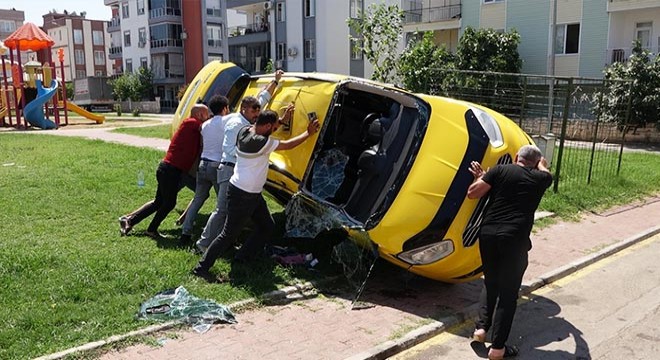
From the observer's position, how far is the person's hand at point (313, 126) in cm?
621

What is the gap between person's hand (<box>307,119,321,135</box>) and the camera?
20.4ft

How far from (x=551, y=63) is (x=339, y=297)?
26.3m

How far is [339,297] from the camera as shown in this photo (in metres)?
5.79

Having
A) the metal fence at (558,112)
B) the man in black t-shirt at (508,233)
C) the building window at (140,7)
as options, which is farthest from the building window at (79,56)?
the man in black t-shirt at (508,233)

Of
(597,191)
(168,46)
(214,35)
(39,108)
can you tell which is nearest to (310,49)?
(214,35)

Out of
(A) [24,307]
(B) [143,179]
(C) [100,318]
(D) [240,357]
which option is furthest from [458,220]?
(B) [143,179]

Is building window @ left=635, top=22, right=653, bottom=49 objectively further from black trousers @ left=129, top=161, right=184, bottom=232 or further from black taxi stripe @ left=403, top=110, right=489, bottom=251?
black trousers @ left=129, top=161, right=184, bottom=232

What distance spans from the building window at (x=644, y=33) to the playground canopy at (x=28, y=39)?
2737cm

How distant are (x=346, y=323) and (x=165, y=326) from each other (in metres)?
1.59

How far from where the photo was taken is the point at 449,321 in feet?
17.5

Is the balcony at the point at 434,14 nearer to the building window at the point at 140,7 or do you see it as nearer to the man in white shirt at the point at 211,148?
the man in white shirt at the point at 211,148

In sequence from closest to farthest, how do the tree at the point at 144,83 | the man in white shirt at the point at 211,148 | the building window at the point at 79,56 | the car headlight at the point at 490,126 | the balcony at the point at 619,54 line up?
1. the car headlight at the point at 490,126
2. the man in white shirt at the point at 211,148
3. the balcony at the point at 619,54
4. the tree at the point at 144,83
5. the building window at the point at 79,56

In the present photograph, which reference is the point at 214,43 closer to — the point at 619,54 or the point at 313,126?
the point at 619,54

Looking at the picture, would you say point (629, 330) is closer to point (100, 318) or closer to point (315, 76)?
point (315, 76)
